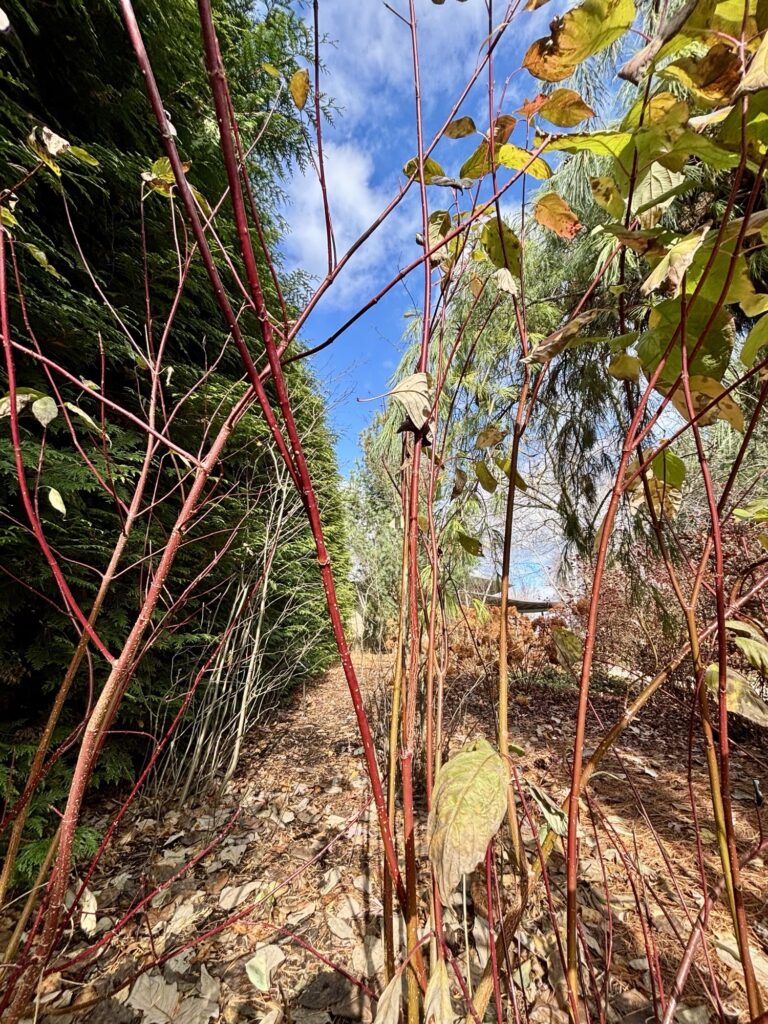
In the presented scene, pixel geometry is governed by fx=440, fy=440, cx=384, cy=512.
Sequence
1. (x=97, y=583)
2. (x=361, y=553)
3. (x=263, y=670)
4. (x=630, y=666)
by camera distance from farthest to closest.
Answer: (x=361, y=553)
(x=630, y=666)
(x=263, y=670)
(x=97, y=583)

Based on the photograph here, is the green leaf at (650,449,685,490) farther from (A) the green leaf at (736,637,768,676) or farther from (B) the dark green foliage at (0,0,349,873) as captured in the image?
(B) the dark green foliage at (0,0,349,873)

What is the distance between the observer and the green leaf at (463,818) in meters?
0.37

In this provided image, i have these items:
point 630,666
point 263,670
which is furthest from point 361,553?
point 630,666

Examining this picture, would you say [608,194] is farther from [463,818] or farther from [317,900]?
[317,900]

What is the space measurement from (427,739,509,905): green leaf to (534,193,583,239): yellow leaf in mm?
761

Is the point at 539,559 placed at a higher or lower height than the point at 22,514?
higher

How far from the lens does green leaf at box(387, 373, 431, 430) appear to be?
20.0 inches

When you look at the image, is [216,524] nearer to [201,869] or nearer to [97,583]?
[97,583]

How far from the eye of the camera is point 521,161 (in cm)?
62

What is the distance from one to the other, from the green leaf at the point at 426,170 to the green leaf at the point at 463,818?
77 cm

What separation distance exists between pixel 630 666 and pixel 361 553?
3042 mm

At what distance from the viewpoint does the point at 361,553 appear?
5.20 meters

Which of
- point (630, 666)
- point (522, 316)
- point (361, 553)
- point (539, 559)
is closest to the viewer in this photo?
point (522, 316)

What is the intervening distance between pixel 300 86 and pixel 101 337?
146 centimetres
